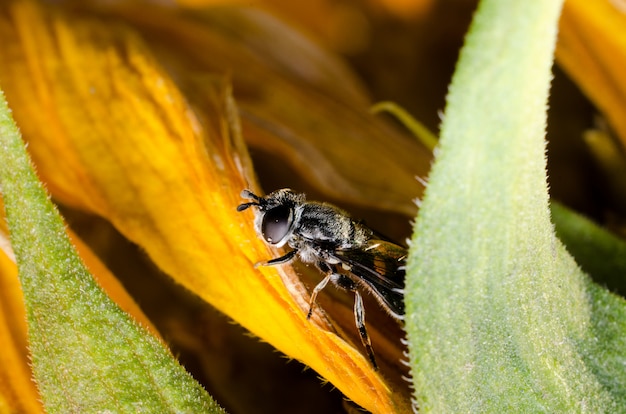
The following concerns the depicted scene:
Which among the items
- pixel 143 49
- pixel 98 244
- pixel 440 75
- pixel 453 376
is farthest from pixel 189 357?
pixel 440 75

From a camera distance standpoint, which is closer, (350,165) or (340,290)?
(340,290)

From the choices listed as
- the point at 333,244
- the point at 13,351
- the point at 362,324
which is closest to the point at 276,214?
the point at 333,244

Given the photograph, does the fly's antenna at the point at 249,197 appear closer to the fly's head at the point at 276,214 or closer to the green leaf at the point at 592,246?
the fly's head at the point at 276,214

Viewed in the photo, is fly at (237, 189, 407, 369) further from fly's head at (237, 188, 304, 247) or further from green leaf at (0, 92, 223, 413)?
green leaf at (0, 92, 223, 413)

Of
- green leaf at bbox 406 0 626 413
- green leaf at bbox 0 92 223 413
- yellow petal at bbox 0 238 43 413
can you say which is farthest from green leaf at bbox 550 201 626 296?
yellow petal at bbox 0 238 43 413

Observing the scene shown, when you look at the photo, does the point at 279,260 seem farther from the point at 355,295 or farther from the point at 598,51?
the point at 598,51

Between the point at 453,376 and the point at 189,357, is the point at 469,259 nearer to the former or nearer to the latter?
the point at 453,376

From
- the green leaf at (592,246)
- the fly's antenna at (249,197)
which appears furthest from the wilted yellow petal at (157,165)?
the green leaf at (592,246)
